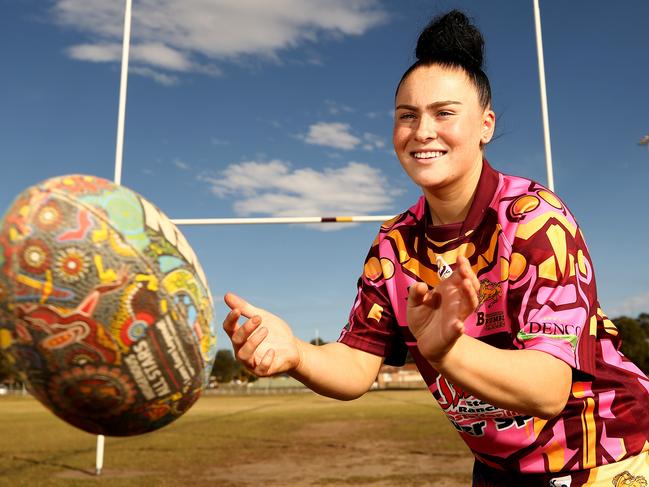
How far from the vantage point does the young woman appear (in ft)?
5.00

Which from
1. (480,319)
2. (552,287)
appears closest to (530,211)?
(552,287)

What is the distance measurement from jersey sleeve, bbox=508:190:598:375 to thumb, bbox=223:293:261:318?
0.66 m

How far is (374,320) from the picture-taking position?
2268 mm

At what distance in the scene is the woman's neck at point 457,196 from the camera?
2.08 metres

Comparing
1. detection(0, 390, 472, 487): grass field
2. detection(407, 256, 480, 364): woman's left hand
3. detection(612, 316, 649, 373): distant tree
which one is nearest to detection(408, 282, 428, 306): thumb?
detection(407, 256, 480, 364): woman's left hand

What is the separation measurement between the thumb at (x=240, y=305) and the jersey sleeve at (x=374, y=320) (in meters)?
0.52

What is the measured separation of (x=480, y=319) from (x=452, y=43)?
830 millimetres

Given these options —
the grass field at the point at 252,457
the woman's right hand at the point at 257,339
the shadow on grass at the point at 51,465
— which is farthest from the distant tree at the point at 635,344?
the woman's right hand at the point at 257,339

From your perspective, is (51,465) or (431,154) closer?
(431,154)

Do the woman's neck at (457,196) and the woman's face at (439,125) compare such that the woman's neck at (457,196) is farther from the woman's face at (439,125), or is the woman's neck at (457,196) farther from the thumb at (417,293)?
the thumb at (417,293)

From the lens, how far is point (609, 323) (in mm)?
1999

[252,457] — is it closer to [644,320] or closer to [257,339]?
[257,339]

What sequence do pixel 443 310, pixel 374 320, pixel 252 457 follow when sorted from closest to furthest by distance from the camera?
1. pixel 443 310
2. pixel 374 320
3. pixel 252 457

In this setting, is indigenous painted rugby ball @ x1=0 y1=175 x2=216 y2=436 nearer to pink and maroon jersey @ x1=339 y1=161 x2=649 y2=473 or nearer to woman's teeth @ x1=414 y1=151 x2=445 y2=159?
pink and maroon jersey @ x1=339 y1=161 x2=649 y2=473
